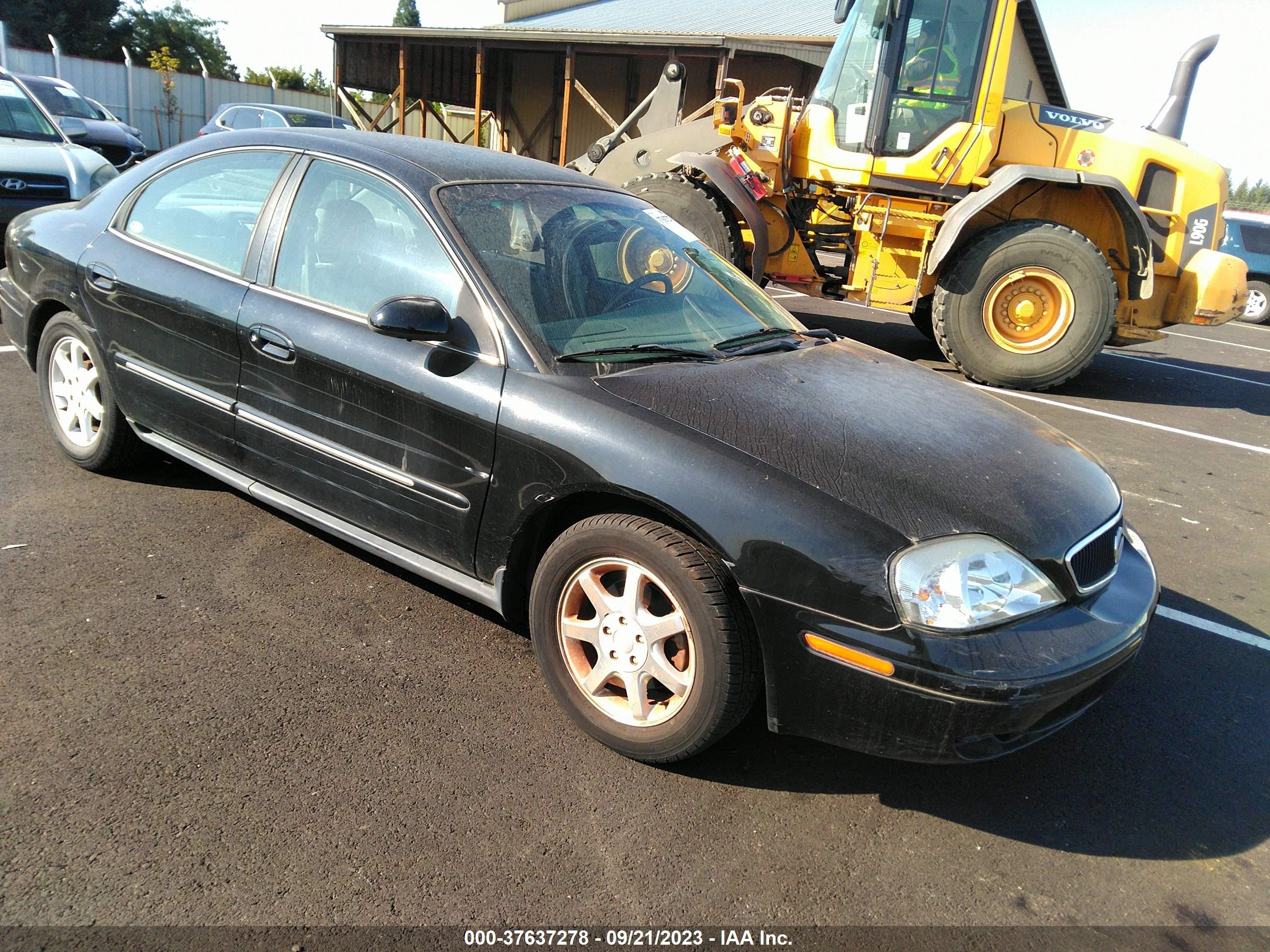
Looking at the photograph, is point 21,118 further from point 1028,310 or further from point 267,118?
point 1028,310

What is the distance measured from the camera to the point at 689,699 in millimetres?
2430

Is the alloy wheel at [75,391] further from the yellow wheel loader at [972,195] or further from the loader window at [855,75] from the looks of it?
the loader window at [855,75]

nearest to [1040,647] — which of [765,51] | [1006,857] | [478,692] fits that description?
[1006,857]

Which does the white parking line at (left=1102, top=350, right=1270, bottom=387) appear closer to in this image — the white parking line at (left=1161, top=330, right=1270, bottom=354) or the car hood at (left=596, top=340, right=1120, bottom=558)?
the white parking line at (left=1161, top=330, right=1270, bottom=354)

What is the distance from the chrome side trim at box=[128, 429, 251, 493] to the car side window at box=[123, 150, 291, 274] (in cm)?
75

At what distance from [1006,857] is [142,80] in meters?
30.7

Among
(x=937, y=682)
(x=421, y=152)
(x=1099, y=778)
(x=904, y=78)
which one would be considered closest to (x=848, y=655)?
(x=937, y=682)

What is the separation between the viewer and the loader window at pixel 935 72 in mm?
7371

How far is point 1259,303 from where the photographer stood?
15.9 meters

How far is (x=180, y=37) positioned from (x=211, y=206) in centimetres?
5362

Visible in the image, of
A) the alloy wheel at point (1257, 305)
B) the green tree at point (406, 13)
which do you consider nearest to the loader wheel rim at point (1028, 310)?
the alloy wheel at point (1257, 305)

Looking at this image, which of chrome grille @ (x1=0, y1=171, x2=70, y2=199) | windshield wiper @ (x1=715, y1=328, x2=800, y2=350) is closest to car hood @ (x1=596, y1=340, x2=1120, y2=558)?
windshield wiper @ (x1=715, y1=328, x2=800, y2=350)

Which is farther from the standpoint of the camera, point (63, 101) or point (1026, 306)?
point (63, 101)

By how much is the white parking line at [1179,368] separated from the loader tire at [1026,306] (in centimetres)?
311
